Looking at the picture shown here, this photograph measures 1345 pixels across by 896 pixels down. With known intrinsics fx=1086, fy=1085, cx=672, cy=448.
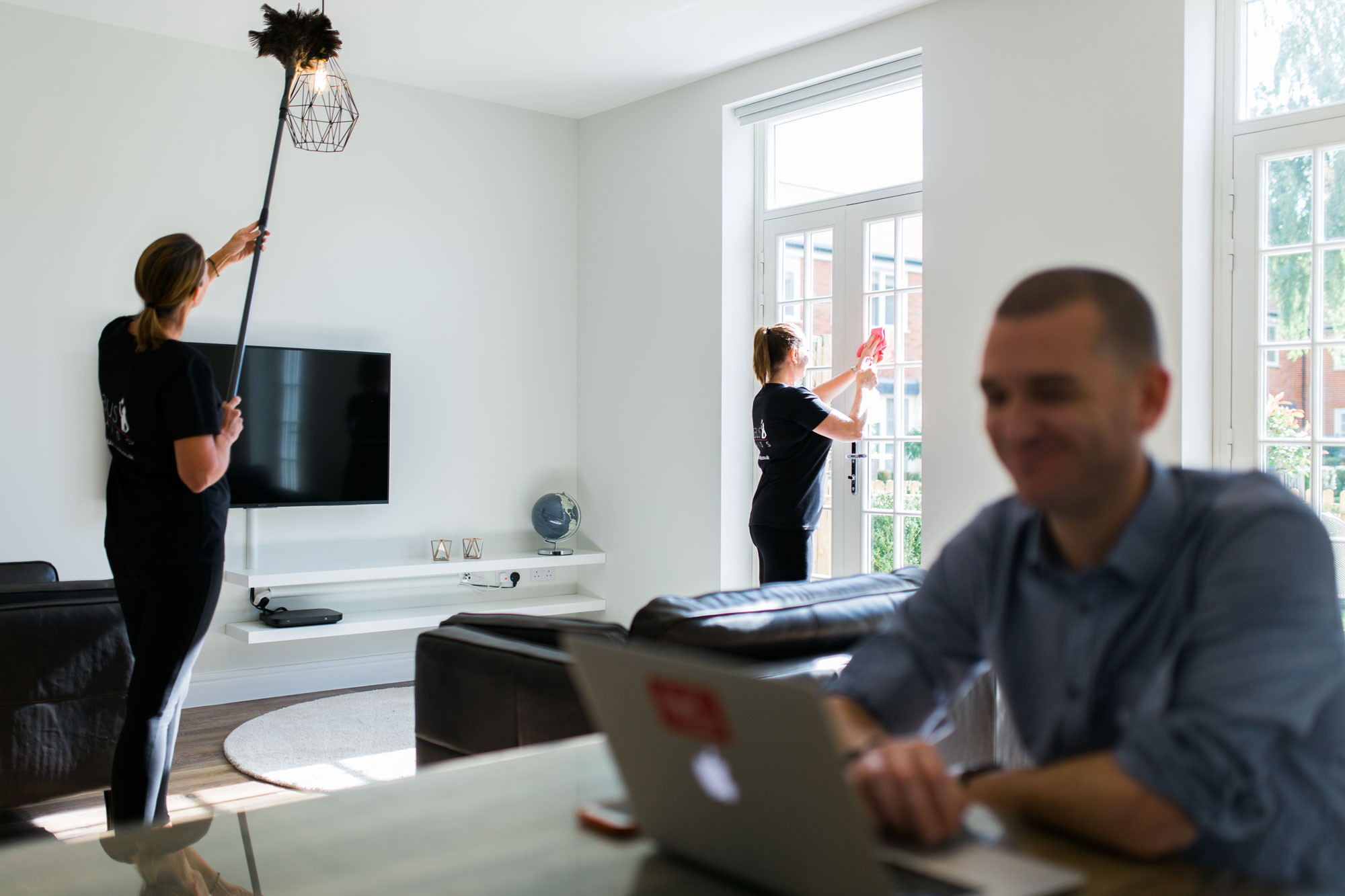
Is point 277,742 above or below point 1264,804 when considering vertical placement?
below

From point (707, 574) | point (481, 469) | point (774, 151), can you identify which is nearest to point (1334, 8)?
point (774, 151)

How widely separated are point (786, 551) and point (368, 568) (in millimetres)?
2056

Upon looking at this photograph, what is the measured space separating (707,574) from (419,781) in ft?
14.0

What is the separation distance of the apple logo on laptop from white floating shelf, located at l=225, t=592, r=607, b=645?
11.5 feet

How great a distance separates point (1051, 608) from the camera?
939 millimetres

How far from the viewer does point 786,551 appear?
Answer: 394 centimetres

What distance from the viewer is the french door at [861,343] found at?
4.48 m

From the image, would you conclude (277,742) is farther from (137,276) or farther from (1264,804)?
(1264,804)

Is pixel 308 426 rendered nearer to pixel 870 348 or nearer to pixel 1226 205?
pixel 870 348

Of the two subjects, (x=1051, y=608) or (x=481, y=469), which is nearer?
(x=1051, y=608)

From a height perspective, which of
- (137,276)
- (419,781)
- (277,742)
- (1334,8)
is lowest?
(277,742)

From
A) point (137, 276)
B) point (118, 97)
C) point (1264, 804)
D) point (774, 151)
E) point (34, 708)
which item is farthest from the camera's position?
point (774, 151)

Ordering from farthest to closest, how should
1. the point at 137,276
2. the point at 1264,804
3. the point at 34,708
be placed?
the point at 34,708 < the point at 137,276 < the point at 1264,804

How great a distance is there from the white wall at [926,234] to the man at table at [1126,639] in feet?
9.19
